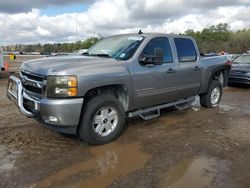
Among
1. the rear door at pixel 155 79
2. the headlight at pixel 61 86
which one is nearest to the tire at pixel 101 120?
the headlight at pixel 61 86

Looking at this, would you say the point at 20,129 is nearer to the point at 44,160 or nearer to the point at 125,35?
the point at 44,160

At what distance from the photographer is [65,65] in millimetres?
4902

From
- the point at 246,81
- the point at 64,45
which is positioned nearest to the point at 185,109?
the point at 246,81

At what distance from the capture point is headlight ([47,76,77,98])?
4.68 metres

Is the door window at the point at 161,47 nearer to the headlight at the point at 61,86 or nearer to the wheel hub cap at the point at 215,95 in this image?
the headlight at the point at 61,86

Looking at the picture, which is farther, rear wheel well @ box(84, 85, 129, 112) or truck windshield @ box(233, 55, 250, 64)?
truck windshield @ box(233, 55, 250, 64)

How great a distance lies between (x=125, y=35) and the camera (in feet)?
21.3

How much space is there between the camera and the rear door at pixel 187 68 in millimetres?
6684

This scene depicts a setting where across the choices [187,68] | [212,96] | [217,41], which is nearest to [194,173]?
[187,68]

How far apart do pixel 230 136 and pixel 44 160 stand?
11.0 feet

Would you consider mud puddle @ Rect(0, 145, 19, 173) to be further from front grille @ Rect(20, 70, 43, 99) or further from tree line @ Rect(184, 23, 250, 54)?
tree line @ Rect(184, 23, 250, 54)

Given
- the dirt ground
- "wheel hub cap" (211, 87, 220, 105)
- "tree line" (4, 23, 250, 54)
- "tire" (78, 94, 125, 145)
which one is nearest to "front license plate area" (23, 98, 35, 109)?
the dirt ground

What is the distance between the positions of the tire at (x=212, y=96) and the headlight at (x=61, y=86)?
14.8 feet

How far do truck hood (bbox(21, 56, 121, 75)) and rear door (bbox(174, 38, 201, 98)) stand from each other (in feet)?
5.93
